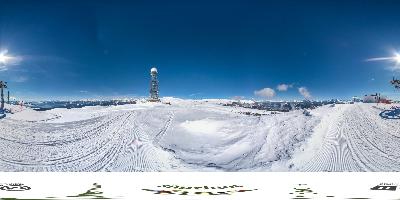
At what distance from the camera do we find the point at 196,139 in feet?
24.4

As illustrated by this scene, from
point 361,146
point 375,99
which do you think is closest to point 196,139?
point 361,146

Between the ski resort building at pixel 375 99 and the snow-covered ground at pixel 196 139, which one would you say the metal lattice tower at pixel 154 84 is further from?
the ski resort building at pixel 375 99

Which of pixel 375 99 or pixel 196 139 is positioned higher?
pixel 375 99

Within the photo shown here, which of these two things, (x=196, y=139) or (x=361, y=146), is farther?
(x=196, y=139)

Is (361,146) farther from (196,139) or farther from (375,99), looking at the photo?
(196,139)

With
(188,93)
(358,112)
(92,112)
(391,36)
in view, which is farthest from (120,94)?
(391,36)

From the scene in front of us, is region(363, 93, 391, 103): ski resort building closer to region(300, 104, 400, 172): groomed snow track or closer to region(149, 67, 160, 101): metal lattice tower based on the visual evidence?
region(300, 104, 400, 172): groomed snow track

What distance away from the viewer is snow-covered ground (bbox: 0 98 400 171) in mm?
7195

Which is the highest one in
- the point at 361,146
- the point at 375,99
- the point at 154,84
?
the point at 154,84

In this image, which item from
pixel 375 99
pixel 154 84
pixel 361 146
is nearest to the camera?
pixel 361 146

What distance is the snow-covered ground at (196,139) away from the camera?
23.6ft

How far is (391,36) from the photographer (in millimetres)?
7312

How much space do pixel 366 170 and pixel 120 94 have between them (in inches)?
145

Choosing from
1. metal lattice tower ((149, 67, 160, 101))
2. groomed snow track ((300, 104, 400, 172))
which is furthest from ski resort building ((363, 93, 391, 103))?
metal lattice tower ((149, 67, 160, 101))
